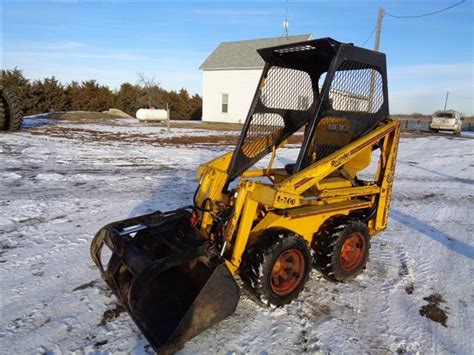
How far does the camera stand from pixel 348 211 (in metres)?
3.88

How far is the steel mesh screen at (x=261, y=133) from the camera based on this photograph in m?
3.97

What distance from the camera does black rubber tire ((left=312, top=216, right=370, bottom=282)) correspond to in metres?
3.52

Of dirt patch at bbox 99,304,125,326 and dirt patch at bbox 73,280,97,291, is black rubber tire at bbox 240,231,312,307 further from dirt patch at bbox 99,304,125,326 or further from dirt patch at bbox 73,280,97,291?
dirt patch at bbox 73,280,97,291

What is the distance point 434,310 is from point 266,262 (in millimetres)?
1686

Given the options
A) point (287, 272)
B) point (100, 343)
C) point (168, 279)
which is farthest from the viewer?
point (287, 272)

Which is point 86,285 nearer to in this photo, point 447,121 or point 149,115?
point 149,115

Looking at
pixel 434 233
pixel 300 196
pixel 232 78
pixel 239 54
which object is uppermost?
pixel 239 54

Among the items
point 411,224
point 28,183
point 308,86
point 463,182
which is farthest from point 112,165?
point 463,182

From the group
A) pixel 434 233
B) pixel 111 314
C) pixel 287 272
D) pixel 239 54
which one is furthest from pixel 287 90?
pixel 239 54

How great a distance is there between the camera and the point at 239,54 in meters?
29.6

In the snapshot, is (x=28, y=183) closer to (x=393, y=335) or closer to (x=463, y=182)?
(x=393, y=335)

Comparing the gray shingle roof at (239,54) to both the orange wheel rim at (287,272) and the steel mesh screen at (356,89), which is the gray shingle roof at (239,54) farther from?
the orange wheel rim at (287,272)

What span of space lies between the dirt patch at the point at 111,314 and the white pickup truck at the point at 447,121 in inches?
1095

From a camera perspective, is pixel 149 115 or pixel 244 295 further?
pixel 149 115
